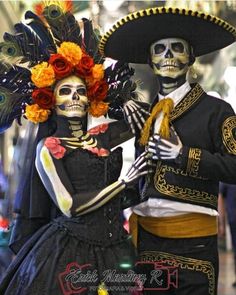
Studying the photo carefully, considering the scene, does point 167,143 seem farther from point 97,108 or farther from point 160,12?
point 160,12

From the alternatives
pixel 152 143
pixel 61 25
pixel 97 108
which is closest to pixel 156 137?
pixel 152 143

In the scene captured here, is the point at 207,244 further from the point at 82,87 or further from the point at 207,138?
the point at 82,87

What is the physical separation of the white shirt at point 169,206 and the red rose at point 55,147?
0.33 metres

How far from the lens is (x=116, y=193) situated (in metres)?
1.81

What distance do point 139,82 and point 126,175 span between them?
0.40 metres

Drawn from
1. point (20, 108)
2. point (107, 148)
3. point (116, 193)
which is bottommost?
point (116, 193)

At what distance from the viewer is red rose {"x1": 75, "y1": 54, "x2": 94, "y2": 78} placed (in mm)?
1904

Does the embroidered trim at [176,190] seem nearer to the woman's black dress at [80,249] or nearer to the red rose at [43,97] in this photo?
the woman's black dress at [80,249]

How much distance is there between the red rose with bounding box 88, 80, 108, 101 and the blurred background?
153 mm

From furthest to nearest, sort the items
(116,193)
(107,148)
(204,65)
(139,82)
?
(204,65) < (139,82) < (107,148) < (116,193)

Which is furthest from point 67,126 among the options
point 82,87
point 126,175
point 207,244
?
point 207,244

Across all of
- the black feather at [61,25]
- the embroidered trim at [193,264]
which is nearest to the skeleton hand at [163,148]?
the embroidered trim at [193,264]

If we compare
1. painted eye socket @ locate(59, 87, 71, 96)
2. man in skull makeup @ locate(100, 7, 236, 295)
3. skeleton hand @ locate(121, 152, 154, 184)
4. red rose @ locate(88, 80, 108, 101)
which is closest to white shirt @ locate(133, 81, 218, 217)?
man in skull makeup @ locate(100, 7, 236, 295)

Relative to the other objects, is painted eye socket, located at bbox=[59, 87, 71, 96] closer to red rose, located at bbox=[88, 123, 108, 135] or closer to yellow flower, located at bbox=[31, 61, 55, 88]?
yellow flower, located at bbox=[31, 61, 55, 88]
